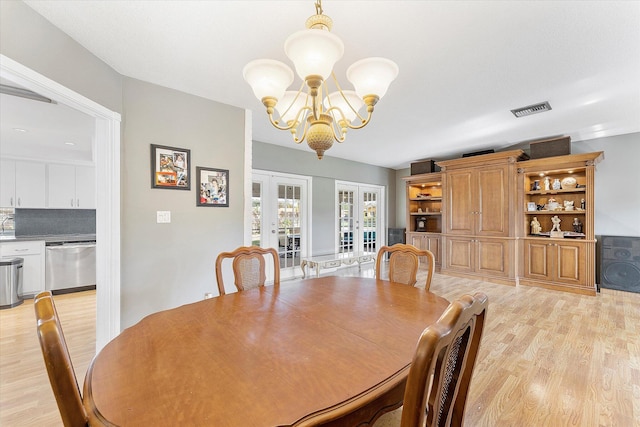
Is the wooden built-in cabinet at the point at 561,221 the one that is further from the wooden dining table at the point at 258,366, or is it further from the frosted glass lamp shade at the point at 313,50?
the frosted glass lamp shade at the point at 313,50

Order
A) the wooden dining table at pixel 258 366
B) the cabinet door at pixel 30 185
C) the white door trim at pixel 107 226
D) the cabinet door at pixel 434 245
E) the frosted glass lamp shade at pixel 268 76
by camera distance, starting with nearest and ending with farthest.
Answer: the wooden dining table at pixel 258 366 → the frosted glass lamp shade at pixel 268 76 → the white door trim at pixel 107 226 → the cabinet door at pixel 30 185 → the cabinet door at pixel 434 245

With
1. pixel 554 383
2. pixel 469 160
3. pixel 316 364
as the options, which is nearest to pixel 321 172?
pixel 469 160

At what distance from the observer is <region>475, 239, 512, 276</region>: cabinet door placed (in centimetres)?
457

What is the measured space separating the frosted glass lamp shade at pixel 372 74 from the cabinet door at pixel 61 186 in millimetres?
5266

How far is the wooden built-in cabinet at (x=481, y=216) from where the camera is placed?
454cm

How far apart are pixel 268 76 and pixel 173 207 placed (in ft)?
5.81

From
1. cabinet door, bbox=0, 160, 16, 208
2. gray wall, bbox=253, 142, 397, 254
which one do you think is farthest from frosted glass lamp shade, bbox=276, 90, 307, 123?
cabinet door, bbox=0, 160, 16, 208

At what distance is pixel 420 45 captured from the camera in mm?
1991

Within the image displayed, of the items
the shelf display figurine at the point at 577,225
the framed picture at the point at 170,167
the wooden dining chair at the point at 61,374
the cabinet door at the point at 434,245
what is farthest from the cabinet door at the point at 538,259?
the wooden dining chair at the point at 61,374

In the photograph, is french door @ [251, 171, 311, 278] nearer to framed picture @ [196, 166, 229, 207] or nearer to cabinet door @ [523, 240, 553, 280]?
framed picture @ [196, 166, 229, 207]

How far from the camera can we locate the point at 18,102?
2588 mm

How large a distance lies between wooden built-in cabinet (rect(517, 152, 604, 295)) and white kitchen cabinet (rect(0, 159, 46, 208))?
779 centimetres

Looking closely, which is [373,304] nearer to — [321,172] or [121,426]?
[121,426]

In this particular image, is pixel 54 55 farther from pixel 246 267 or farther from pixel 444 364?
pixel 444 364
